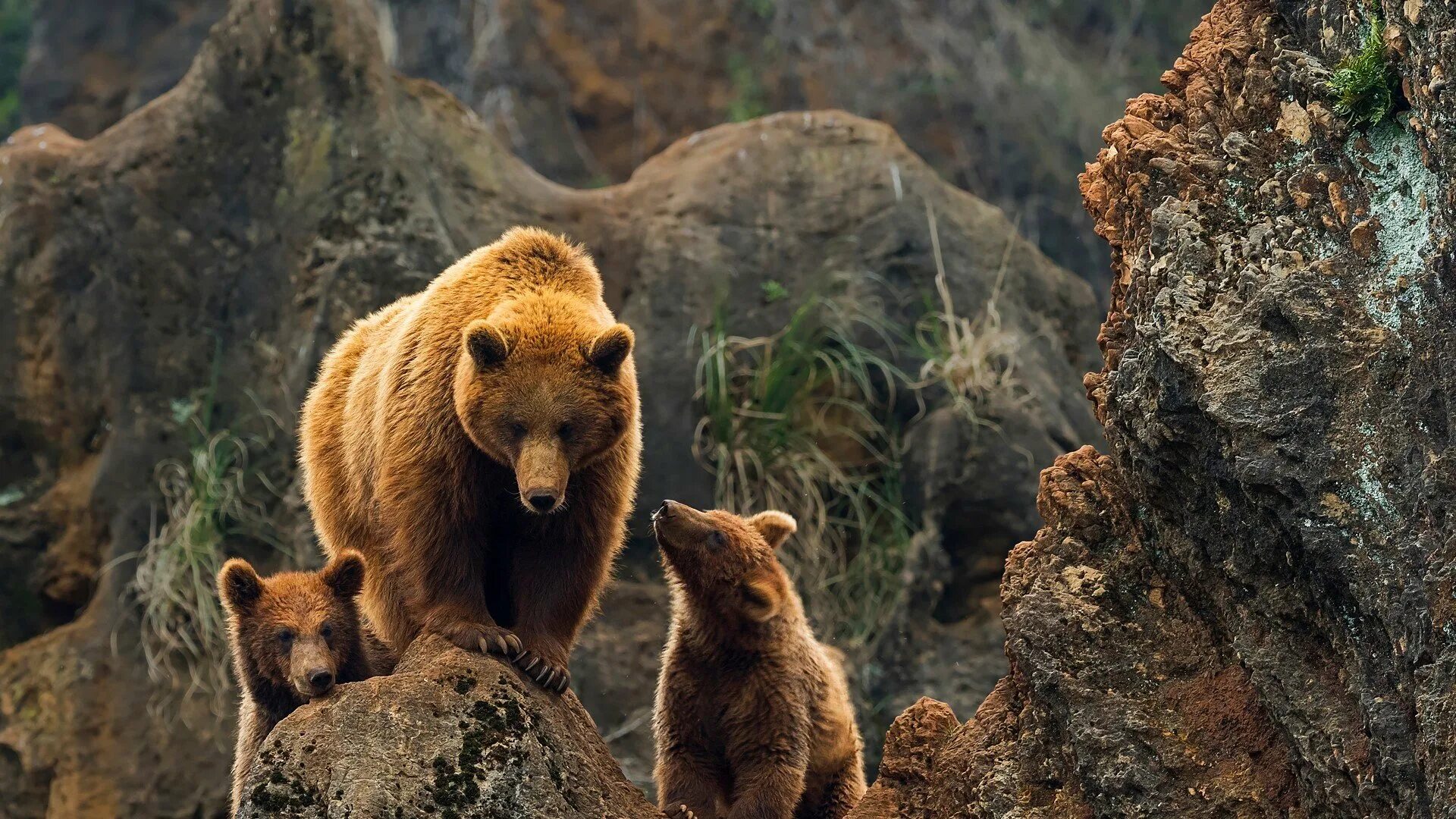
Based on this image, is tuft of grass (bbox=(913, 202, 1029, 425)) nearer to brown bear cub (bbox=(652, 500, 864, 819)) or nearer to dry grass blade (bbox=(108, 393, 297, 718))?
brown bear cub (bbox=(652, 500, 864, 819))

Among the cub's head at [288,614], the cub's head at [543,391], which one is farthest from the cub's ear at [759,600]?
the cub's head at [288,614]

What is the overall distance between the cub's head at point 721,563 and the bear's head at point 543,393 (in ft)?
1.84

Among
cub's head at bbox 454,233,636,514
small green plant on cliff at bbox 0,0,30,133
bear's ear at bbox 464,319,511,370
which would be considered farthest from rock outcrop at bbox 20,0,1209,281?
bear's ear at bbox 464,319,511,370

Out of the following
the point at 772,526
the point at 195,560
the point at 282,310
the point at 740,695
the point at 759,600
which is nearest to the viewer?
the point at 740,695

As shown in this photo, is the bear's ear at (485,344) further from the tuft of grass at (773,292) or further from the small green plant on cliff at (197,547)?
the tuft of grass at (773,292)

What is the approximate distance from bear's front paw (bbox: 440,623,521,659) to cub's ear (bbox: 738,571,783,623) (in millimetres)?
995

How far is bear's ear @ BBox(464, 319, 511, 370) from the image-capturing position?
5.76 meters

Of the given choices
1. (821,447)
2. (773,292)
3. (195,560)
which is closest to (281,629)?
(195,560)

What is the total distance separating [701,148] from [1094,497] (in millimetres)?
6398

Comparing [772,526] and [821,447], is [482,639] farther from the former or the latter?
A: [821,447]

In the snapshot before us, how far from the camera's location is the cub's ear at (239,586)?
5902 millimetres

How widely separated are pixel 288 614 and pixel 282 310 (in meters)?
4.47

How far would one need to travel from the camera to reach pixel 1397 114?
425cm

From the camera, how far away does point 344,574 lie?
596cm
